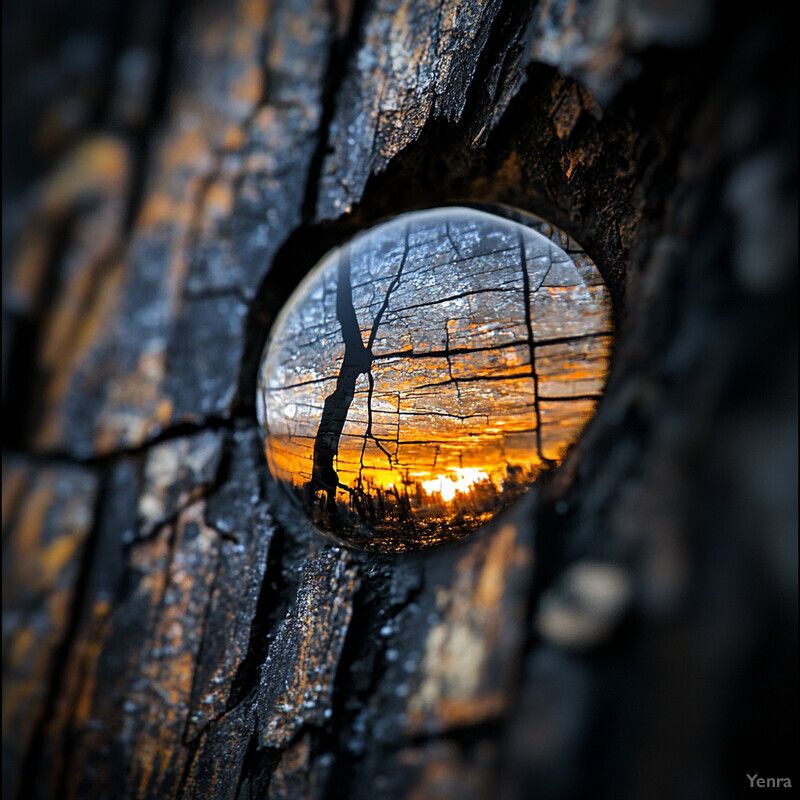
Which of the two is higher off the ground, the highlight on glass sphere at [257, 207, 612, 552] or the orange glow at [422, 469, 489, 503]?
the highlight on glass sphere at [257, 207, 612, 552]

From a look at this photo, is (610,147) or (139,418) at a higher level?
(610,147)

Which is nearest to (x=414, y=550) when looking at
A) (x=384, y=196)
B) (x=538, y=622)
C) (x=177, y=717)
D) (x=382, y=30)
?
(x=538, y=622)

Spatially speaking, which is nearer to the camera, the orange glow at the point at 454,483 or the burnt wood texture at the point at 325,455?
the burnt wood texture at the point at 325,455

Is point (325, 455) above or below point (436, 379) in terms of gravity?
below

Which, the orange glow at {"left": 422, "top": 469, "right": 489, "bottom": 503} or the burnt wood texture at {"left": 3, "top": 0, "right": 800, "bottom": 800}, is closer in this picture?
the burnt wood texture at {"left": 3, "top": 0, "right": 800, "bottom": 800}

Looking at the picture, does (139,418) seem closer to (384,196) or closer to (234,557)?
(234,557)
